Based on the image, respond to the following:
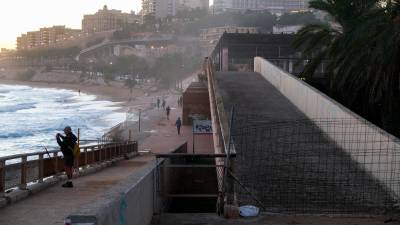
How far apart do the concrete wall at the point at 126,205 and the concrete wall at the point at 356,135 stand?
4925mm

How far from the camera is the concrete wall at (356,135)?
1221 centimetres

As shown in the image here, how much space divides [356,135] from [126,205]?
388 inches

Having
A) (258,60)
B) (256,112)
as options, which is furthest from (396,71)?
(258,60)

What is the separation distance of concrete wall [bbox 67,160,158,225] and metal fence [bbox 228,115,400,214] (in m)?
1.63

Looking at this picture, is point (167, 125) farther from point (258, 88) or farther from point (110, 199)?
point (110, 199)

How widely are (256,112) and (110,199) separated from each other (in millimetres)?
17739

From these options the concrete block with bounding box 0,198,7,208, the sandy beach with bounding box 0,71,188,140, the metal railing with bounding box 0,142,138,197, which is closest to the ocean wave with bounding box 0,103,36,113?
the sandy beach with bounding box 0,71,188,140

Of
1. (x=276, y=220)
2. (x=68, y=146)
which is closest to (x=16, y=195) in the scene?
(x=68, y=146)

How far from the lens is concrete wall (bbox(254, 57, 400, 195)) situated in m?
12.2

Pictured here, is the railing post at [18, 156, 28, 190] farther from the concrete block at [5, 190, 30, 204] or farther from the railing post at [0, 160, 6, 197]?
the railing post at [0, 160, 6, 197]

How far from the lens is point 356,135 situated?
49.7 ft

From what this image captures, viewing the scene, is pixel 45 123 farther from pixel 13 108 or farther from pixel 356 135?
pixel 356 135

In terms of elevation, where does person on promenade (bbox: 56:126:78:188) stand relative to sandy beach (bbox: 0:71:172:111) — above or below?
above

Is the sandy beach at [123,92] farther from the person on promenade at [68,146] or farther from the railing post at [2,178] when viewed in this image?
the railing post at [2,178]
